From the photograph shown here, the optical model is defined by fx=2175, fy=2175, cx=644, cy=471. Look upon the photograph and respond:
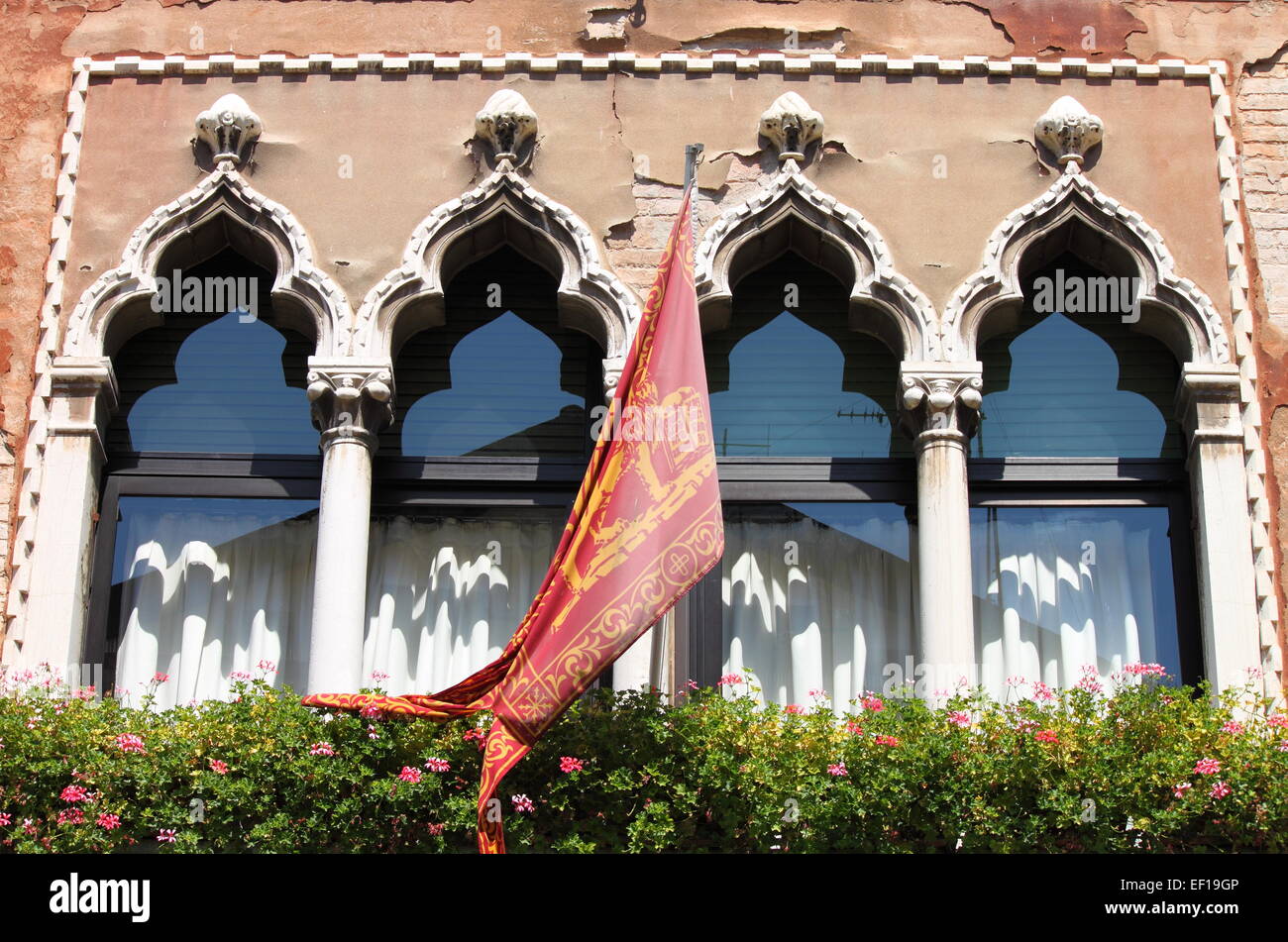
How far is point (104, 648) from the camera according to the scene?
11633 mm

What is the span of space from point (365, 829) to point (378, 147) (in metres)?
4.46

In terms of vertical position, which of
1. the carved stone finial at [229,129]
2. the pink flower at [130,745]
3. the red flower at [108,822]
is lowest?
the red flower at [108,822]

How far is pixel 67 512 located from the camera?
11.5m

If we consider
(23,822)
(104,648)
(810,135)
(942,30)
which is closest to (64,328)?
(104,648)

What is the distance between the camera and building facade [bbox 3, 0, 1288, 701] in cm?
1166

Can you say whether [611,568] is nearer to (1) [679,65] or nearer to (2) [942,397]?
(2) [942,397]

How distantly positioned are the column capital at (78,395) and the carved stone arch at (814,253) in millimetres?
3315

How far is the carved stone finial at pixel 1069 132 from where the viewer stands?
12.3 m

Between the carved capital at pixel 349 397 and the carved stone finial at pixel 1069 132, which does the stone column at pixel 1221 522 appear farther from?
the carved capital at pixel 349 397

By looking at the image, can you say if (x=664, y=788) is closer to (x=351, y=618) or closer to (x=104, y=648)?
(x=351, y=618)

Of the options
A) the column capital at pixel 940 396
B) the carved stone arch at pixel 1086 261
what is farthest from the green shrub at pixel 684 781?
the carved stone arch at pixel 1086 261

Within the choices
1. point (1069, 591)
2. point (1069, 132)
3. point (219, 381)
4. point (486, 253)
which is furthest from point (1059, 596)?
point (219, 381)

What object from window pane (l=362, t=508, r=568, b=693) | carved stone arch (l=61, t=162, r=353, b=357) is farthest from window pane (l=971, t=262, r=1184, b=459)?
carved stone arch (l=61, t=162, r=353, b=357)

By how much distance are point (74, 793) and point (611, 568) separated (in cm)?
261
